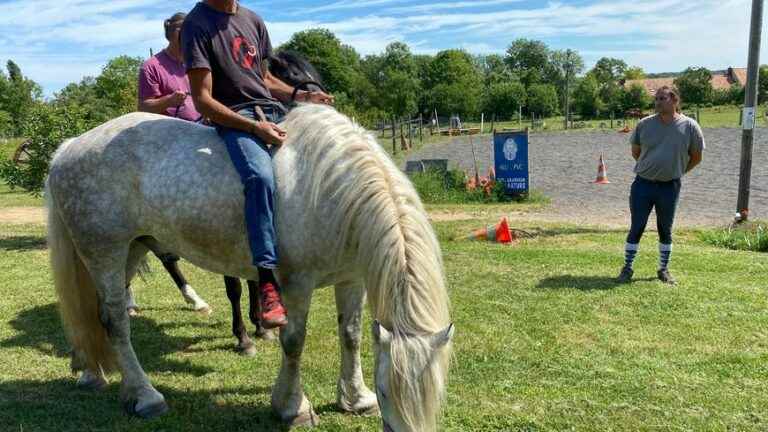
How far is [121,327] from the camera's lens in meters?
3.66

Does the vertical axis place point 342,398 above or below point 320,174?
below

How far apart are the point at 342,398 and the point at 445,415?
637 mm

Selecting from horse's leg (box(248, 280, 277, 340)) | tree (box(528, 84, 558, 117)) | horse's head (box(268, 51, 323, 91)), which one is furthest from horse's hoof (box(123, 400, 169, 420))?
tree (box(528, 84, 558, 117))

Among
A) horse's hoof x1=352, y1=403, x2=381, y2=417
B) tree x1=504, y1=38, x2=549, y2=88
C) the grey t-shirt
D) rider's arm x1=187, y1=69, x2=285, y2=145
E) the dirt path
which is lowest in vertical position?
the dirt path

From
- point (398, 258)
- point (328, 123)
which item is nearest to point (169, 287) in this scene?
point (328, 123)

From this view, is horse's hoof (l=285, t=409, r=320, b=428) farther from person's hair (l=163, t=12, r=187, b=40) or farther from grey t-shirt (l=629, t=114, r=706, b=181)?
grey t-shirt (l=629, t=114, r=706, b=181)

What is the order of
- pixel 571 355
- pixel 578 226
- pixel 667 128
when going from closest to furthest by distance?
pixel 571 355
pixel 667 128
pixel 578 226

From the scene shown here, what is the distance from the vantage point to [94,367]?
3.87 m

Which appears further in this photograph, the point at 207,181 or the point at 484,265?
the point at 484,265

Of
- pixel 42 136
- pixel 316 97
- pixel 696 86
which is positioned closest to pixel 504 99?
pixel 696 86

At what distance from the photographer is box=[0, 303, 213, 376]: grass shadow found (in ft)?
14.3

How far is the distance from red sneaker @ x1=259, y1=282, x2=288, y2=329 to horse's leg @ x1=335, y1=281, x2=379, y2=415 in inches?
21.1

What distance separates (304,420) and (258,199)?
1320 millimetres

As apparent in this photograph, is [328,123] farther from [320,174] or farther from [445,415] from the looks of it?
[445,415]
